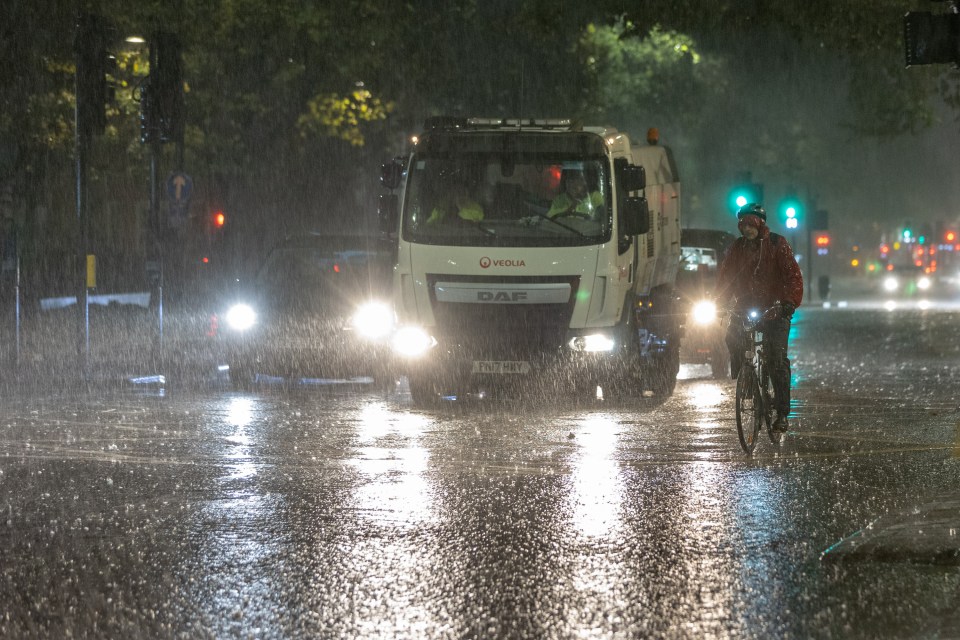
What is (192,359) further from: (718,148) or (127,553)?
(718,148)

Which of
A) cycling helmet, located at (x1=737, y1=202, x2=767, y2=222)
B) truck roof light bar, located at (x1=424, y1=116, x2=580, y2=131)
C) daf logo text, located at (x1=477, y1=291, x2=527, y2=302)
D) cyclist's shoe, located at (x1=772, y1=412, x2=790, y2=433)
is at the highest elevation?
truck roof light bar, located at (x1=424, y1=116, x2=580, y2=131)

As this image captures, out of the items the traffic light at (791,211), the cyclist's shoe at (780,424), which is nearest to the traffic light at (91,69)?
the cyclist's shoe at (780,424)

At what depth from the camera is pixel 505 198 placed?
16297 mm

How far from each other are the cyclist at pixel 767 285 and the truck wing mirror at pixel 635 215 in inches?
148

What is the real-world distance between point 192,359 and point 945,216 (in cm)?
8232

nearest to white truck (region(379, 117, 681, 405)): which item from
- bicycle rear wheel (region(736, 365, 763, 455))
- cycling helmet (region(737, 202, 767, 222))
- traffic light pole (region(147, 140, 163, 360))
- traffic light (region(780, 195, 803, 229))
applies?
cycling helmet (region(737, 202, 767, 222))

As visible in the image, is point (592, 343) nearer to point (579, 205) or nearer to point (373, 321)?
point (579, 205)

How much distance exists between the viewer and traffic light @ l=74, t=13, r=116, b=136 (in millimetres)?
20547

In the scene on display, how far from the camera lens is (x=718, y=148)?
71812 mm

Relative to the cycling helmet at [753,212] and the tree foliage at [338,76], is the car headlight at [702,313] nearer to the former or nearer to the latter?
the tree foliage at [338,76]

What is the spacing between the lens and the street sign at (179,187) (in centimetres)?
2366

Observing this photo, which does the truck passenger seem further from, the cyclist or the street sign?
the street sign

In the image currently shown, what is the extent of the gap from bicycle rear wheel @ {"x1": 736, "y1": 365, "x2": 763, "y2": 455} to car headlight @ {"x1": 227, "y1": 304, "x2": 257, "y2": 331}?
8.09 m

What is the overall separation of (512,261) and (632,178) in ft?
4.94
